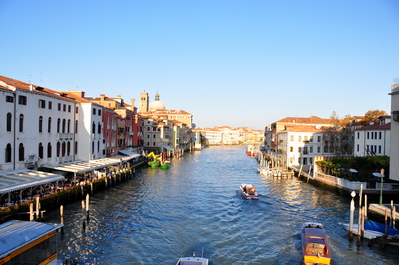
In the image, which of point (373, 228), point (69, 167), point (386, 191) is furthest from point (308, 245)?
point (69, 167)

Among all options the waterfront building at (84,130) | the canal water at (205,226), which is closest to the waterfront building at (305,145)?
the canal water at (205,226)

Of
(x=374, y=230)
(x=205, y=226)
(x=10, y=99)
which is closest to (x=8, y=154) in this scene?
(x=10, y=99)

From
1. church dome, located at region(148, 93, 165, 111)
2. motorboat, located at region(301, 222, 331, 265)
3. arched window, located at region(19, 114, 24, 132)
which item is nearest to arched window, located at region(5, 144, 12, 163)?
arched window, located at region(19, 114, 24, 132)

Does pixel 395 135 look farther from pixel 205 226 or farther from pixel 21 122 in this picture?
pixel 21 122

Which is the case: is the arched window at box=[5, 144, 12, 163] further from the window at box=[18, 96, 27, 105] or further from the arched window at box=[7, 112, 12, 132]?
the window at box=[18, 96, 27, 105]

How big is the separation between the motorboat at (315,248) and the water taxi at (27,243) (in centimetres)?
1010

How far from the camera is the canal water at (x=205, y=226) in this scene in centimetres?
1518

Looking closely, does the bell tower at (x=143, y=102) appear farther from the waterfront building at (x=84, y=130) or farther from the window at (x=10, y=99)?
the window at (x=10, y=99)

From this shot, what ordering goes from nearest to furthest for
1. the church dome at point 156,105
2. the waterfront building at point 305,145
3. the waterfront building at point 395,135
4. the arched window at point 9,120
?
the waterfront building at point 395,135, the arched window at point 9,120, the waterfront building at point 305,145, the church dome at point 156,105

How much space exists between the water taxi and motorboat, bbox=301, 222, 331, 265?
10.1 metres

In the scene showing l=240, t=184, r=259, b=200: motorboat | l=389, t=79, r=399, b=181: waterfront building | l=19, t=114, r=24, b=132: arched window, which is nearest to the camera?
l=389, t=79, r=399, b=181: waterfront building

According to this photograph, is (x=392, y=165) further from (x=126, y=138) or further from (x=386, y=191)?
(x=126, y=138)

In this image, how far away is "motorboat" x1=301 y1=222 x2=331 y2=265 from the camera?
13.8m

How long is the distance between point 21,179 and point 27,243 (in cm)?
1139
